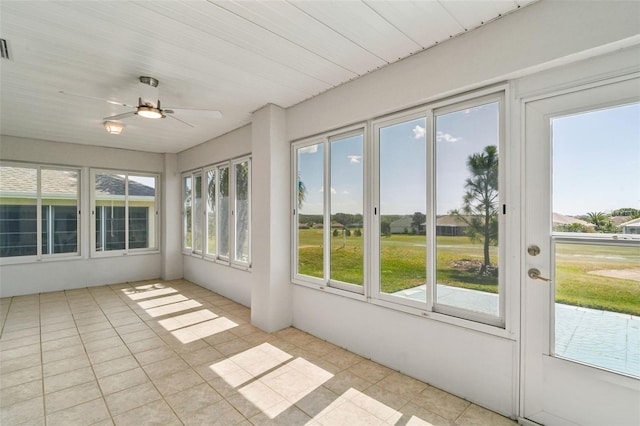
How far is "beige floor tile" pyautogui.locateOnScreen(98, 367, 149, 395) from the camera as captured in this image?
2.47 m

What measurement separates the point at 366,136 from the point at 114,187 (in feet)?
18.5

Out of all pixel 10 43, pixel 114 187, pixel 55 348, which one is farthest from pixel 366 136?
pixel 114 187

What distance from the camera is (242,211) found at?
4812mm

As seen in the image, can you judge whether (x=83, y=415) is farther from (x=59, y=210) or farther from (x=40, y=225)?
(x=59, y=210)

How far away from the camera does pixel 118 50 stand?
2.42 metres

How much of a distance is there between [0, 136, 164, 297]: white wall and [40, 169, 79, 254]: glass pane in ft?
0.50

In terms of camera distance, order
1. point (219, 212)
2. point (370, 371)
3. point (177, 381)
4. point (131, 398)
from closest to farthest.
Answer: point (131, 398), point (177, 381), point (370, 371), point (219, 212)

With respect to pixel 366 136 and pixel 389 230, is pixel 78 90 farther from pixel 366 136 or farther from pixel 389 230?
pixel 389 230

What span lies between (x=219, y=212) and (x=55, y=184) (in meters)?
3.15

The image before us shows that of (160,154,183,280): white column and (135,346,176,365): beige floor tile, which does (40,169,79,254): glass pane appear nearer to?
(160,154,183,280): white column

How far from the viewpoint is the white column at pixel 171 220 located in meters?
6.39

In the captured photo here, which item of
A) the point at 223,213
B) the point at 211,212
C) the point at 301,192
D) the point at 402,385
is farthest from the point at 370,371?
the point at 211,212

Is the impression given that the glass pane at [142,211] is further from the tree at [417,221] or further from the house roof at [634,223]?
the house roof at [634,223]

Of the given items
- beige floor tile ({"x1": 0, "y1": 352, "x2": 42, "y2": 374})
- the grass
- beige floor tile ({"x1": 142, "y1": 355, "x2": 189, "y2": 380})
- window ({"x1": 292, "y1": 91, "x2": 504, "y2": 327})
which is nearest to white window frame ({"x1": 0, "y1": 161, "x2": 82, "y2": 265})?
beige floor tile ({"x1": 0, "y1": 352, "x2": 42, "y2": 374})
